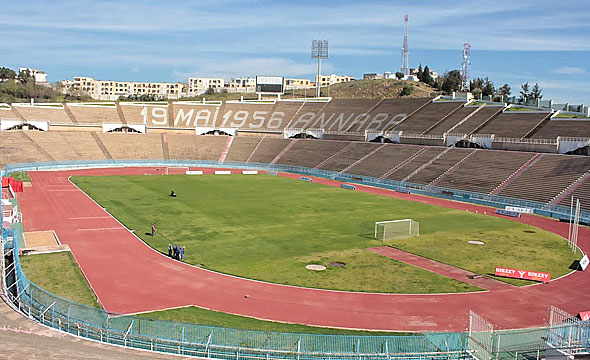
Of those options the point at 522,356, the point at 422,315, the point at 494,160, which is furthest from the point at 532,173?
the point at 522,356

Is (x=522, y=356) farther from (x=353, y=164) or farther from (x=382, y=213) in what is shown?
(x=353, y=164)

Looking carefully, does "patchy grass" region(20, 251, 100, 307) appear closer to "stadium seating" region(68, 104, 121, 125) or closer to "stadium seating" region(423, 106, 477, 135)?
"stadium seating" region(423, 106, 477, 135)

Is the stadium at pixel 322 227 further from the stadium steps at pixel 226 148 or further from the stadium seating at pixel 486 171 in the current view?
the stadium steps at pixel 226 148

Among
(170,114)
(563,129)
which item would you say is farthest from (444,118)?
(170,114)

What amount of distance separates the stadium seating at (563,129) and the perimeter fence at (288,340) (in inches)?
1977

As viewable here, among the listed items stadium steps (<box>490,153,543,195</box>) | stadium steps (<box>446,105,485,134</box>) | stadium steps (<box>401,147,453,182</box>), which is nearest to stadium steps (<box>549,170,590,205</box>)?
stadium steps (<box>490,153,543,195</box>)

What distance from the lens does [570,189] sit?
4862cm

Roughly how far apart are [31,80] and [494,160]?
121433 mm

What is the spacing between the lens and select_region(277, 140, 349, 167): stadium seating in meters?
79.2

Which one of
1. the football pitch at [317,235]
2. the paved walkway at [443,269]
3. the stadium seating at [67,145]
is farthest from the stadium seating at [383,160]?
the stadium seating at [67,145]

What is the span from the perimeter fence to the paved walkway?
628 centimetres

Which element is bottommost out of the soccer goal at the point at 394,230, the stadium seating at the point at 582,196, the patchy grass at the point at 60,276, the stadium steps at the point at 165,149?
the patchy grass at the point at 60,276

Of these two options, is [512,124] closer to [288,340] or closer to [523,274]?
[523,274]

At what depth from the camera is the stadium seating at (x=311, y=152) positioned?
7919 centimetres
